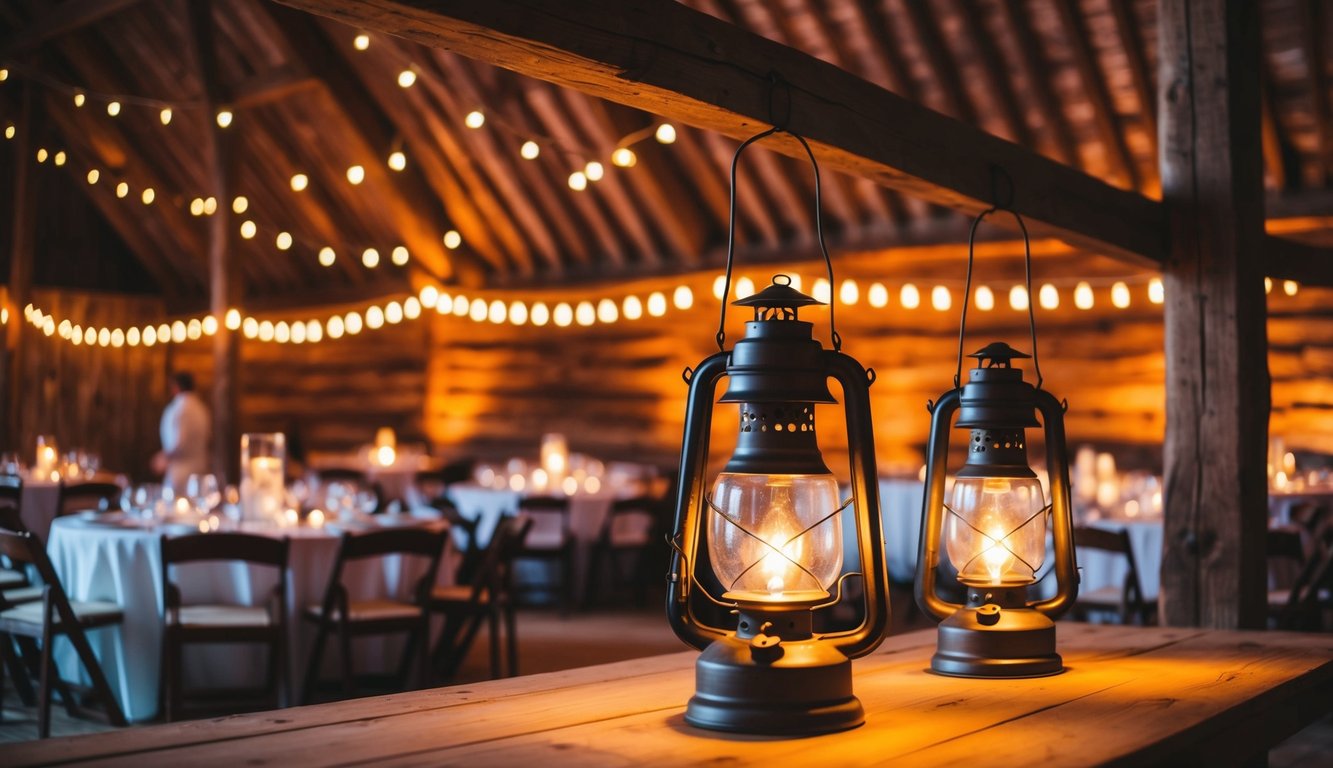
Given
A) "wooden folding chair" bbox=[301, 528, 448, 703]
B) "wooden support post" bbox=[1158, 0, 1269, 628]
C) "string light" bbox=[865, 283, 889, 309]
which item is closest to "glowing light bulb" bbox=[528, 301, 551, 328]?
"string light" bbox=[865, 283, 889, 309]

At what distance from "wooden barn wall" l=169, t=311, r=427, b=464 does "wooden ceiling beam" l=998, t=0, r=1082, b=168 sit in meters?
7.65

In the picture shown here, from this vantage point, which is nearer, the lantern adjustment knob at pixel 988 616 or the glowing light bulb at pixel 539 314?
the lantern adjustment knob at pixel 988 616

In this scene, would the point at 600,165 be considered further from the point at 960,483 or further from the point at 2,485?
the point at 960,483

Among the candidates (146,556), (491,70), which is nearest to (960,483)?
(146,556)

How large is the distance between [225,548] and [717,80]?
3736 millimetres

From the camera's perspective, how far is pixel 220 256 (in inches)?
440

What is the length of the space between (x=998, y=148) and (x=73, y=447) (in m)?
15.1

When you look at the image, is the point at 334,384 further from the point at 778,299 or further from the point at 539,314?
the point at 778,299

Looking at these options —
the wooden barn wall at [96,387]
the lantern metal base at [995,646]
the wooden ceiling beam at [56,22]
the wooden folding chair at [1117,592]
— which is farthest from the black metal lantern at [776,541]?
the wooden barn wall at [96,387]

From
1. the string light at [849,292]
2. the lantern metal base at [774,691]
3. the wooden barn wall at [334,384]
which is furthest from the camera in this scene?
the wooden barn wall at [334,384]

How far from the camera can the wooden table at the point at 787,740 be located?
1989 mm

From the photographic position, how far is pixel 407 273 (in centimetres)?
1391

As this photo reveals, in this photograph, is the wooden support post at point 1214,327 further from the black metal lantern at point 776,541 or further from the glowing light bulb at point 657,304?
the glowing light bulb at point 657,304

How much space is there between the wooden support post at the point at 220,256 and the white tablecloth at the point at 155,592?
14.7 ft
